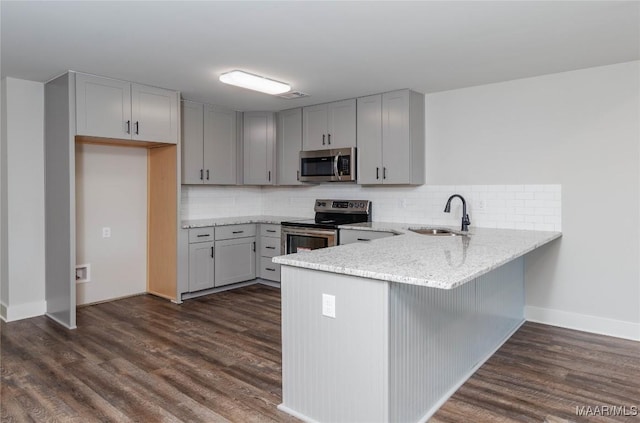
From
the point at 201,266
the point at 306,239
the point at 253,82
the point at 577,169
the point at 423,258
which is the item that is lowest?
the point at 201,266

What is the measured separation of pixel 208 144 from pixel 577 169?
12.5ft

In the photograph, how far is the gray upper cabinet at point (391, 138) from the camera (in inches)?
171

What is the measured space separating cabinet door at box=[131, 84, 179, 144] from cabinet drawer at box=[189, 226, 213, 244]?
98cm

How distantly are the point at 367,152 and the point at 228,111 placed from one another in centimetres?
188

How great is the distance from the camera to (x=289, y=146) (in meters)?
5.41

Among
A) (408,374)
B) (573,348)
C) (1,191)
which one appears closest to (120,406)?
(408,374)

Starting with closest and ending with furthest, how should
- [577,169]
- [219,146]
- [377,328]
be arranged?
[377,328], [577,169], [219,146]

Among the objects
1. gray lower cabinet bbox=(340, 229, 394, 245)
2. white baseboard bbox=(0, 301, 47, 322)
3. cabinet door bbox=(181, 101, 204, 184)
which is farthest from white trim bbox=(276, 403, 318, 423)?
cabinet door bbox=(181, 101, 204, 184)

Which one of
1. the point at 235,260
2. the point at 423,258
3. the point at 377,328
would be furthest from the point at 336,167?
the point at 377,328

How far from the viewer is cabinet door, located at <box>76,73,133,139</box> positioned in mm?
3707

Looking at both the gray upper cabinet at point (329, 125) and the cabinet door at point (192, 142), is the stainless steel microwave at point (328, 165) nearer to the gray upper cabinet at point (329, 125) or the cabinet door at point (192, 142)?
the gray upper cabinet at point (329, 125)

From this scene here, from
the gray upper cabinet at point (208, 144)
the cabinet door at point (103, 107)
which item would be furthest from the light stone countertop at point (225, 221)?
the cabinet door at point (103, 107)

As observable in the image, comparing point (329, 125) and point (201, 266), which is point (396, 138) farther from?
point (201, 266)

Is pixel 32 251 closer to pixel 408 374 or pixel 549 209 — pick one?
pixel 408 374
